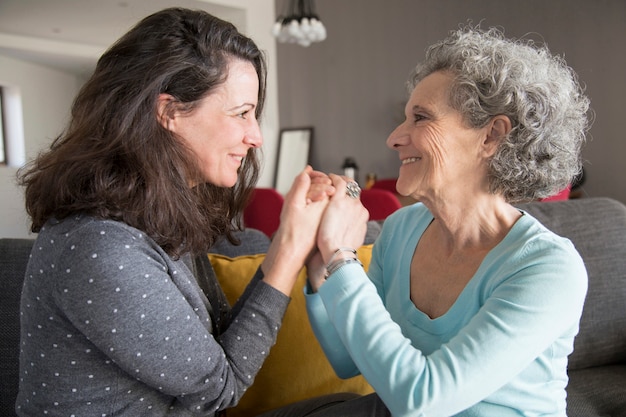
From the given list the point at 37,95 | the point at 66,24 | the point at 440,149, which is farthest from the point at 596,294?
the point at 37,95

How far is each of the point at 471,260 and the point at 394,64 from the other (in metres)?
5.35

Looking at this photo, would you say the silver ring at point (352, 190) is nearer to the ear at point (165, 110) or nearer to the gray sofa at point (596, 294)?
the ear at point (165, 110)

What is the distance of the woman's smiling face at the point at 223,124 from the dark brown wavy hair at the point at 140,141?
0.02 m

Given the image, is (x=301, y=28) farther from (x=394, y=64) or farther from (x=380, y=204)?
(x=380, y=204)

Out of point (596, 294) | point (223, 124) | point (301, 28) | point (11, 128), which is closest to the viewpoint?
point (223, 124)

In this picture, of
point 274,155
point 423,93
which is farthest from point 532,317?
point 274,155

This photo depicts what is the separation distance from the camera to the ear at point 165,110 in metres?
1.19

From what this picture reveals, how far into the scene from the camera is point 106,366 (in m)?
1.08

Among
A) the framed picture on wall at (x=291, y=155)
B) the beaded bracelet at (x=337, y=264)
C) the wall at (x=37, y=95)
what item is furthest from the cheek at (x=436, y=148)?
the wall at (x=37, y=95)

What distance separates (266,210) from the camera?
461 cm

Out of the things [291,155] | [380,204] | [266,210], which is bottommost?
[291,155]

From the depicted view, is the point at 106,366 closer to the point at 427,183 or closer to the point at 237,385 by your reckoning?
the point at 237,385

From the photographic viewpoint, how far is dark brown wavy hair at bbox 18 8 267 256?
3.59ft

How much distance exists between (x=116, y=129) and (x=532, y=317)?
809mm
